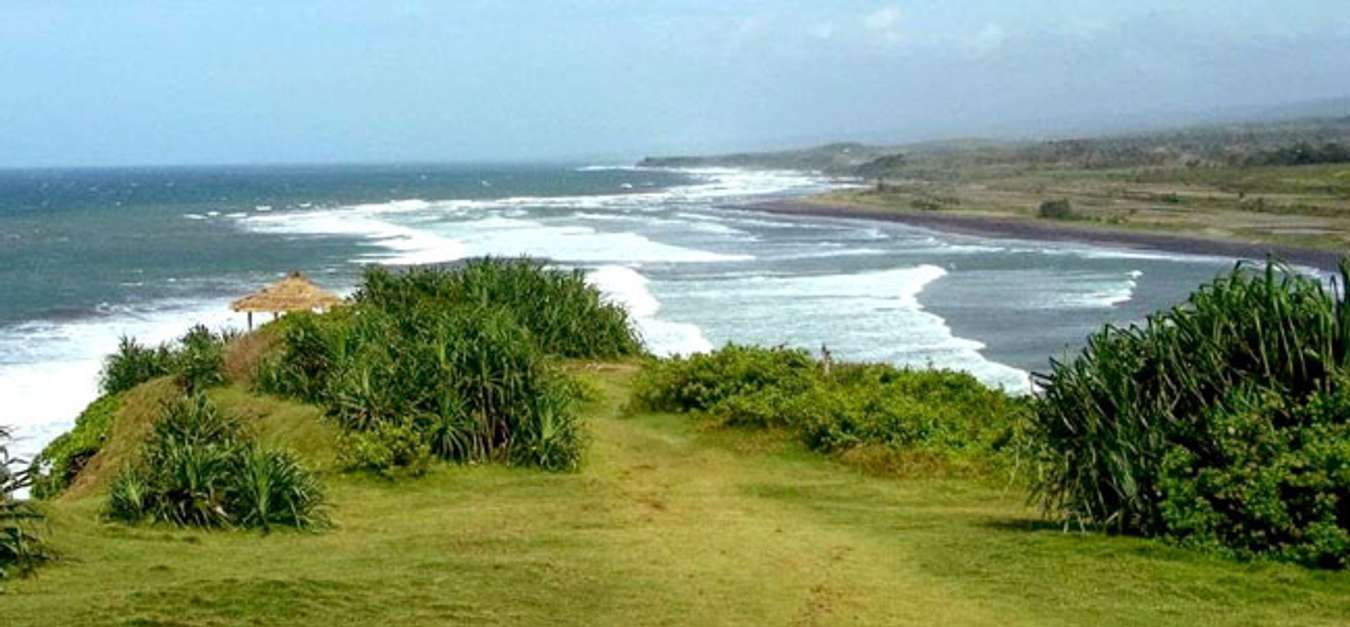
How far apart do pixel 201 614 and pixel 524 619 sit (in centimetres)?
167

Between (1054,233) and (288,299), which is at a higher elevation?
(288,299)

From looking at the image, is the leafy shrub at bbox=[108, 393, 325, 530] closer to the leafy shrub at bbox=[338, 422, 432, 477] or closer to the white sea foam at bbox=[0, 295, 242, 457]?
the leafy shrub at bbox=[338, 422, 432, 477]

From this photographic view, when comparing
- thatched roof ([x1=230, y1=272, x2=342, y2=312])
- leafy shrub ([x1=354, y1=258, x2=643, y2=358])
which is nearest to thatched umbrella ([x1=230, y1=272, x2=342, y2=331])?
thatched roof ([x1=230, y1=272, x2=342, y2=312])

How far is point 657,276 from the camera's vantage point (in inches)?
1706

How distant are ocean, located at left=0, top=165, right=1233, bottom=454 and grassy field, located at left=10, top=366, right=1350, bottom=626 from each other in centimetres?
967

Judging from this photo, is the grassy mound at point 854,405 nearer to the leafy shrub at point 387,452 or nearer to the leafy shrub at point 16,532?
the leafy shrub at point 387,452

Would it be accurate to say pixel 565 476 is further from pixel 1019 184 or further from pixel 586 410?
pixel 1019 184

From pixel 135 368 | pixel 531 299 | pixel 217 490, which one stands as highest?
pixel 531 299

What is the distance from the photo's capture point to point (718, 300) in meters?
37.1

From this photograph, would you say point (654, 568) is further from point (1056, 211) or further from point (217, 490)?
point (1056, 211)

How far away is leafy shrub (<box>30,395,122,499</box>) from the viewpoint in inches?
726

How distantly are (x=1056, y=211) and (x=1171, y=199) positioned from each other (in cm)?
973

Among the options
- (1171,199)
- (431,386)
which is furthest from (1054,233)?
(431,386)

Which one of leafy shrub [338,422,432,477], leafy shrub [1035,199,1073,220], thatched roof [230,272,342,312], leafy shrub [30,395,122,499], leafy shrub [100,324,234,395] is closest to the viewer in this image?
leafy shrub [338,422,432,477]
